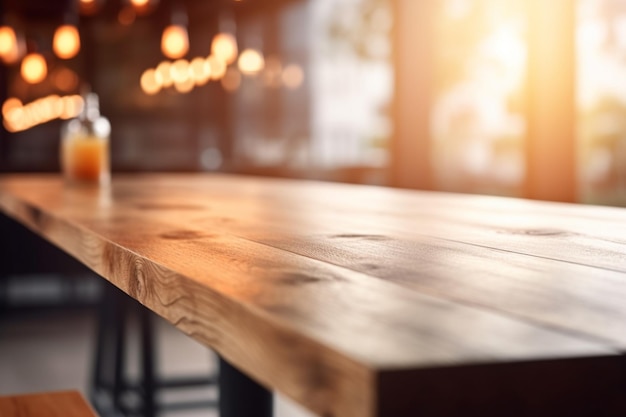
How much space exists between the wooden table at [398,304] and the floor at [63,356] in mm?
2186

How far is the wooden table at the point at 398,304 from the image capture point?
462mm

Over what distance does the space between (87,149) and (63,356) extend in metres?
1.59

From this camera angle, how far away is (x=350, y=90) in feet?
23.1

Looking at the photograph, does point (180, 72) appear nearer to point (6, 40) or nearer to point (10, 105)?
point (6, 40)

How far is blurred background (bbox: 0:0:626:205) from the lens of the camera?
4.31 meters

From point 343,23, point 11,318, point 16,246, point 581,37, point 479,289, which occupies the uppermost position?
point 343,23

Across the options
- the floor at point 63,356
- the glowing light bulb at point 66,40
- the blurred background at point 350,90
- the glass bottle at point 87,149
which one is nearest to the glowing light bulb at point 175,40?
the blurred background at point 350,90

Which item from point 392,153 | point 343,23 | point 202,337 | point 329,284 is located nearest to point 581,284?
point 329,284

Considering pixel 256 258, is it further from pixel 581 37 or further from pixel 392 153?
pixel 392 153

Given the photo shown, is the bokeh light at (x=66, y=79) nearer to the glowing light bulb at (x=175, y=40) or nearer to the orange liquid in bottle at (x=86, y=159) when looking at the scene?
the glowing light bulb at (x=175, y=40)

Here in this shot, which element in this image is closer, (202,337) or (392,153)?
(202,337)

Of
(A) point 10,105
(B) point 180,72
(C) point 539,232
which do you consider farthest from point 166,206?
(A) point 10,105

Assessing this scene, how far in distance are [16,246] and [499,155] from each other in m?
2.81

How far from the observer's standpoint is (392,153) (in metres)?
6.00
